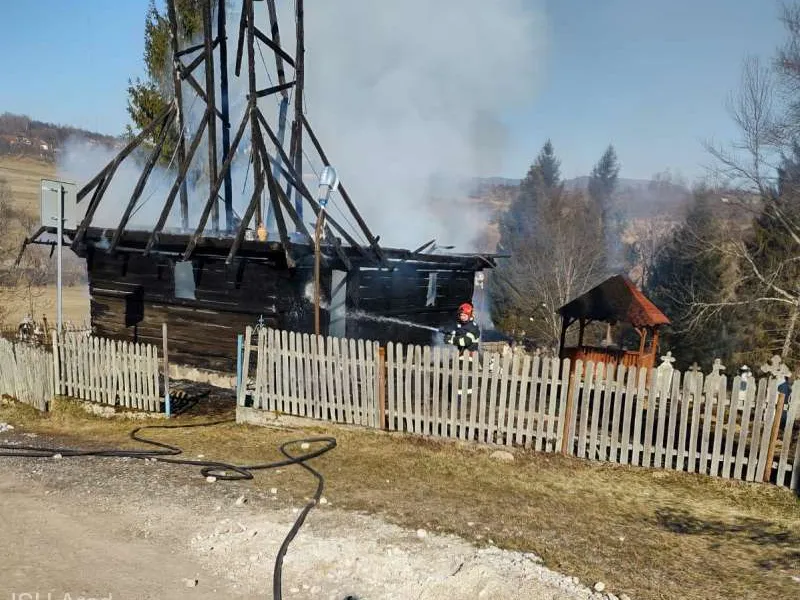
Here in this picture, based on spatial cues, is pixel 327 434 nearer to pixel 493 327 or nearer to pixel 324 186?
pixel 324 186

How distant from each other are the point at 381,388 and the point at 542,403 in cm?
220

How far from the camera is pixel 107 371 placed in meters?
10.2

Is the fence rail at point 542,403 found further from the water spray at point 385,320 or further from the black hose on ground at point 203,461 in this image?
the water spray at point 385,320

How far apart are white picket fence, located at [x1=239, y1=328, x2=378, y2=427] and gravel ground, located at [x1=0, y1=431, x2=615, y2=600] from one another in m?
2.46

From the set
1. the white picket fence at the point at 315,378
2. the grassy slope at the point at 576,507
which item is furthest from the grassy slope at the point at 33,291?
the grassy slope at the point at 576,507

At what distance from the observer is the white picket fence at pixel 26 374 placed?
10562 millimetres

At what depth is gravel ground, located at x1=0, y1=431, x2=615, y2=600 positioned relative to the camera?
173 inches

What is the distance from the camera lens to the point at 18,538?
5211 mm

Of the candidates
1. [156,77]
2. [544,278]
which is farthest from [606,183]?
[156,77]

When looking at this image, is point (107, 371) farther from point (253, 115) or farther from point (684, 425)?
point (684, 425)

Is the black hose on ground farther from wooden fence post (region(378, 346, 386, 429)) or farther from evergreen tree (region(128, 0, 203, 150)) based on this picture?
evergreen tree (region(128, 0, 203, 150))

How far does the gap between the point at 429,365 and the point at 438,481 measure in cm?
185

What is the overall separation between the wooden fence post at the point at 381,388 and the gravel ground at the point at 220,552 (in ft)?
7.84

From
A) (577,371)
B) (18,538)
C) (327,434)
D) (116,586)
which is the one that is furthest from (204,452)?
(577,371)
